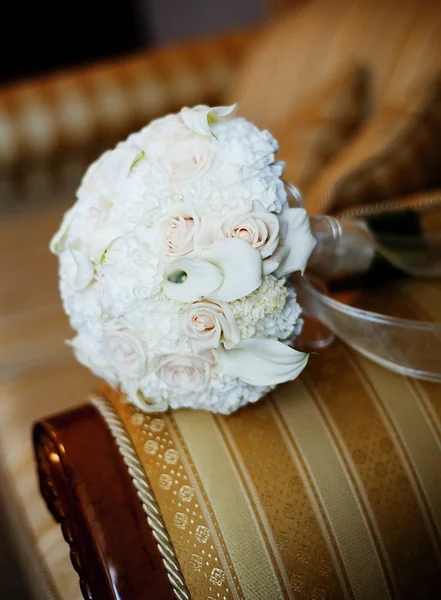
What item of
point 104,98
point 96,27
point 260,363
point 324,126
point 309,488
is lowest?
point 309,488

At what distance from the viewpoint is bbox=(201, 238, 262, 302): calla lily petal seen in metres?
0.50

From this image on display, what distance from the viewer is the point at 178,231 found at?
52 centimetres

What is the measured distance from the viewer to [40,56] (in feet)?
10.4

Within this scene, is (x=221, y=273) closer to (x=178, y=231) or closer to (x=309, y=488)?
(x=178, y=231)

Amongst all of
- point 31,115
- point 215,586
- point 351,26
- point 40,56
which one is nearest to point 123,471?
point 215,586

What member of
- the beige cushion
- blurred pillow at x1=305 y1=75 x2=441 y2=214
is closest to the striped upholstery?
the beige cushion

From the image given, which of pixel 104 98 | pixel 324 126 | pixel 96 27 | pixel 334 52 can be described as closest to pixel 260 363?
pixel 324 126

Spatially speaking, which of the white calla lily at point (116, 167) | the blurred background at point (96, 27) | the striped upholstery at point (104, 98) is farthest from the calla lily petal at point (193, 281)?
the blurred background at point (96, 27)

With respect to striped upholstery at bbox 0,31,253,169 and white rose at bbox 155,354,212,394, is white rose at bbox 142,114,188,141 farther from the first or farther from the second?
striped upholstery at bbox 0,31,253,169

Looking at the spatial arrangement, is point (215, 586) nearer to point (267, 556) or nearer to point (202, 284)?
point (267, 556)

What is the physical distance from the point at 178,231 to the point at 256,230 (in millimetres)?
65

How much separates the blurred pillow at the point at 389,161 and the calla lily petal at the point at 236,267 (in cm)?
36

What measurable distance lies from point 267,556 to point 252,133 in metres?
0.37

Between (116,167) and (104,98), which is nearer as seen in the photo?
(116,167)
